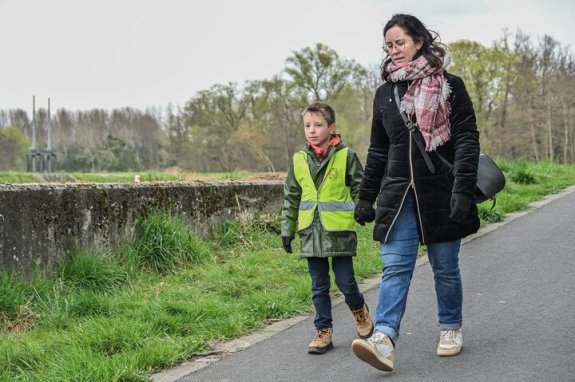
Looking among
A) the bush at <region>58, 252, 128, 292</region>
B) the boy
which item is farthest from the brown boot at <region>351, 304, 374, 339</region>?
the bush at <region>58, 252, 128, 292</region>

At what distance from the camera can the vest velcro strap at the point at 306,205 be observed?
5.15 meters

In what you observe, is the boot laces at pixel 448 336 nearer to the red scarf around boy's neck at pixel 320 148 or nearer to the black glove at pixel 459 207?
the black glove at pixel 459 207

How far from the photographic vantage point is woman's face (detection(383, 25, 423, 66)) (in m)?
4.51

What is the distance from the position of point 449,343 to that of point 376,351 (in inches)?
25.4

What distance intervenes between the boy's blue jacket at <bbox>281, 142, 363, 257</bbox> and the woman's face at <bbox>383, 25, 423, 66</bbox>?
0.85 m

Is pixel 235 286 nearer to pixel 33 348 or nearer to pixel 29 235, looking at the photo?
pixel 29 235

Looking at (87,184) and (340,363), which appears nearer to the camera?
(340,363)

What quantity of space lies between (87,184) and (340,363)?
3823 millimetres

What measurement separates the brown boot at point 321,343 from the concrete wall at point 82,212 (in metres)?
2.88

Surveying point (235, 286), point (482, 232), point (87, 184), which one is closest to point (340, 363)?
point (235, 286)

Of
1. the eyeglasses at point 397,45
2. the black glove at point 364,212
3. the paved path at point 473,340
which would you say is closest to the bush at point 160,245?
the paved path at point 473,340

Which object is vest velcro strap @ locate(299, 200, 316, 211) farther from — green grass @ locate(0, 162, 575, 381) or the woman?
green grass @ locate(0, 162, 575, 381)

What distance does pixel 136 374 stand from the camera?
4555 millimetres

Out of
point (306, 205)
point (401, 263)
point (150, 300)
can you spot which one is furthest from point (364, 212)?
point (150, 300)
